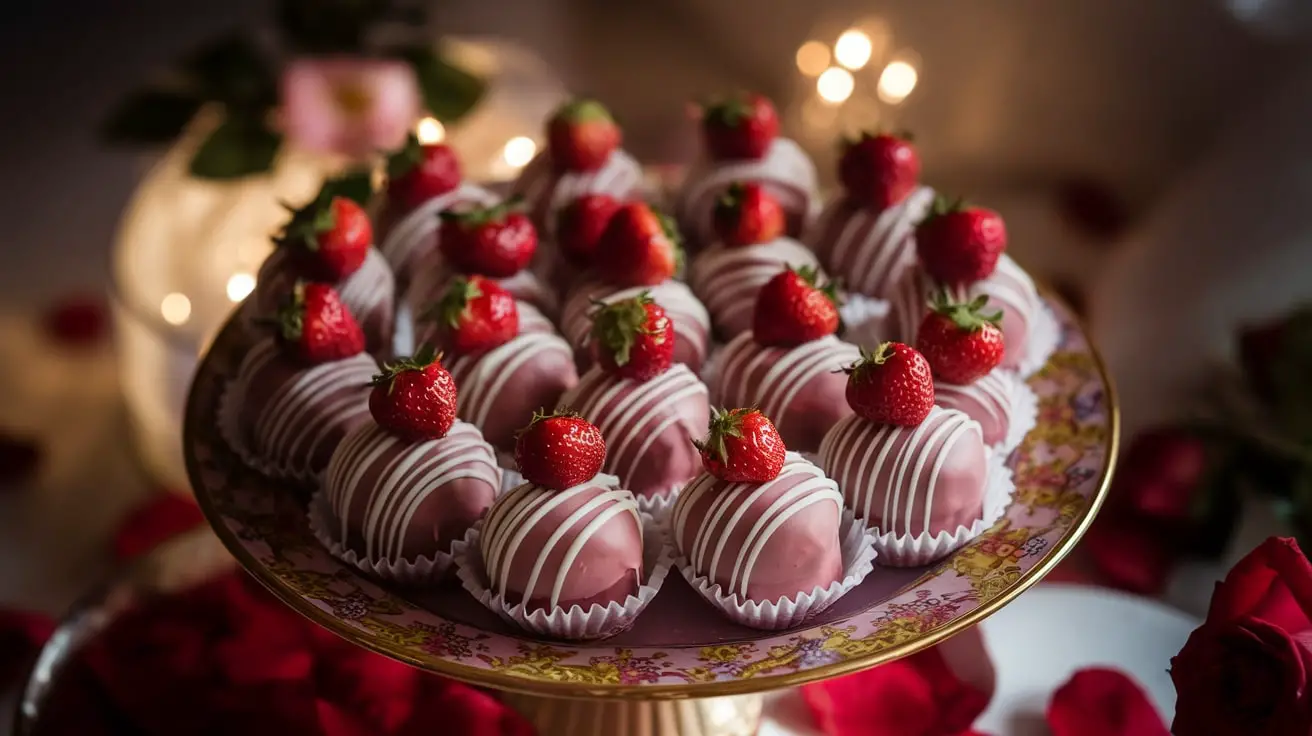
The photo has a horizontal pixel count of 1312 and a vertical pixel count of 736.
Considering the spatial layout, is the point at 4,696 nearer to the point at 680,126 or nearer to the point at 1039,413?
the point at 1039,413

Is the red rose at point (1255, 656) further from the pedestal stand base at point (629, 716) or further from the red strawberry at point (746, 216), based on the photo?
the red strawberry at point (746, 216)

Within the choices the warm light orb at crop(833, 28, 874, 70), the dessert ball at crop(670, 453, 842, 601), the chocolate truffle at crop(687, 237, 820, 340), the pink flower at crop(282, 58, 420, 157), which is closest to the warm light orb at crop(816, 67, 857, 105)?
the warm light orb at crop(833, 28, 874, 70)

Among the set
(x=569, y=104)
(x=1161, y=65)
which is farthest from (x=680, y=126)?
(x=569, y=104)

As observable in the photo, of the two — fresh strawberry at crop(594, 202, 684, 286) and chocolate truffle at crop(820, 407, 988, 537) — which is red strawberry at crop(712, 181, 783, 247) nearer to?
fresh strawberry at crop(594, 202, 684, 286)

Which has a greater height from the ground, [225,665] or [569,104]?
[569,104]

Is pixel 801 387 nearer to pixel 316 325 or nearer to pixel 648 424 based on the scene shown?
pixel 648 424

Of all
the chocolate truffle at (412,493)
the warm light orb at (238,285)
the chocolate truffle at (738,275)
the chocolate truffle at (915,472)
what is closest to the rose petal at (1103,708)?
the chocolate truffle at (915,472)

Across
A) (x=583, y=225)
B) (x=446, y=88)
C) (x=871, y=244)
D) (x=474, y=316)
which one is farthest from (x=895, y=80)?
(x=474, y=316)

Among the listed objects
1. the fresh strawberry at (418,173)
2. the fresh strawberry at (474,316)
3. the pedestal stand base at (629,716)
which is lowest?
the pedestal stand base at (629,716)
